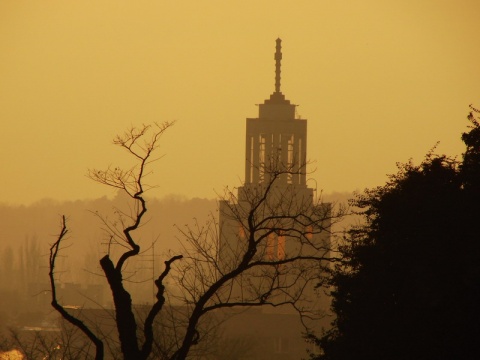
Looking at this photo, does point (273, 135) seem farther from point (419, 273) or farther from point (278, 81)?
point (419, 273)

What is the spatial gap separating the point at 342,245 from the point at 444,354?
9.54 meters

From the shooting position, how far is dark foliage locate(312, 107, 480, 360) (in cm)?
3002

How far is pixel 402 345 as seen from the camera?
106 feet

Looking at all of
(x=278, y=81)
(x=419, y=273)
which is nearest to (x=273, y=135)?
(x=278, y=81)

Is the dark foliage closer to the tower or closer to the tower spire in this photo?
the tower

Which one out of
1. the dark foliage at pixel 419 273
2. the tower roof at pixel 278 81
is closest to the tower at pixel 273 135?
the tower roof at pixel 278 81

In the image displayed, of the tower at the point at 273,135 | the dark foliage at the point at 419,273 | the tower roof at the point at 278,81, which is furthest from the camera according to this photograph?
the tower roof at the point at 278,81

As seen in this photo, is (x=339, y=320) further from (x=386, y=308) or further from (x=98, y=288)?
(x=98, y=288)

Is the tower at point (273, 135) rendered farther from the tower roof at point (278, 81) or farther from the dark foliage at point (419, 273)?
the dark foliage at point (419, 273)

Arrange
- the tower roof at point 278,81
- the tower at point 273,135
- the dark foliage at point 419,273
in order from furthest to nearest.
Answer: the tower roof at point 278,81, the tower at point 273,135, the dark foliage at point 419,273

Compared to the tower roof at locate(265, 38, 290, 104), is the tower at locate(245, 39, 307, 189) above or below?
below

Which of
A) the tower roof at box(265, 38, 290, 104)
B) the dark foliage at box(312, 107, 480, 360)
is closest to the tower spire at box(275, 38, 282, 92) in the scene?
the tower roof at box(265, 38, 290, 104)

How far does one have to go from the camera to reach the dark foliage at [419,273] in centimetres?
3002

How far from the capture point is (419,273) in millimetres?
31844
